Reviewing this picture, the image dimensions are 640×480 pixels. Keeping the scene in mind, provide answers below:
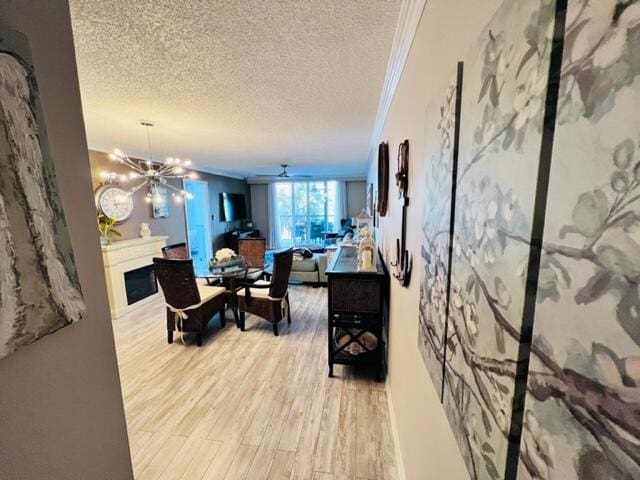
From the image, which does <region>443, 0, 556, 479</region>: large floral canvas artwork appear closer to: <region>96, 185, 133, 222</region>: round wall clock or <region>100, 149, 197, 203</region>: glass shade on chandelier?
<region>100, 149, 197, 203</region>: glass shade on chandelier

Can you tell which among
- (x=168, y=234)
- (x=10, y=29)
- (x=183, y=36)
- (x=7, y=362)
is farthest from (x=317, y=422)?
(x=168, y=234)

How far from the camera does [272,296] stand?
10.4 feet

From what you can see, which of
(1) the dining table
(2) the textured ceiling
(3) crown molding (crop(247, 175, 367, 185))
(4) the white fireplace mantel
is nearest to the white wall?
(2) the textured ceiling

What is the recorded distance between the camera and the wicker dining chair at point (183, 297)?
2.76 m

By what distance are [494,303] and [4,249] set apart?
101cm

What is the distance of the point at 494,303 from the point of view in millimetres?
501

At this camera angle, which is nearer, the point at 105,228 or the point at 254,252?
the point at 105,228

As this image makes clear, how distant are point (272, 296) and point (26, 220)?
2.64 metres

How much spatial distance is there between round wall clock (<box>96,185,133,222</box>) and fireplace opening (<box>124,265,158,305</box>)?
843 millimetres

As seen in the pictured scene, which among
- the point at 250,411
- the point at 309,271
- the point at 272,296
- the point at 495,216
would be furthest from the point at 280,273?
the point at 495,216

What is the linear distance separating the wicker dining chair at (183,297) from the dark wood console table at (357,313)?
4.96 feet

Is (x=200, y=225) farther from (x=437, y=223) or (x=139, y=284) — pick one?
(x=437, y=223)

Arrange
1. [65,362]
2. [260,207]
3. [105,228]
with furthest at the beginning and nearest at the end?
1. [260,207]
2. [105,228]
3. [65,362]

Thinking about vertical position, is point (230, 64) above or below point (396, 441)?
above
